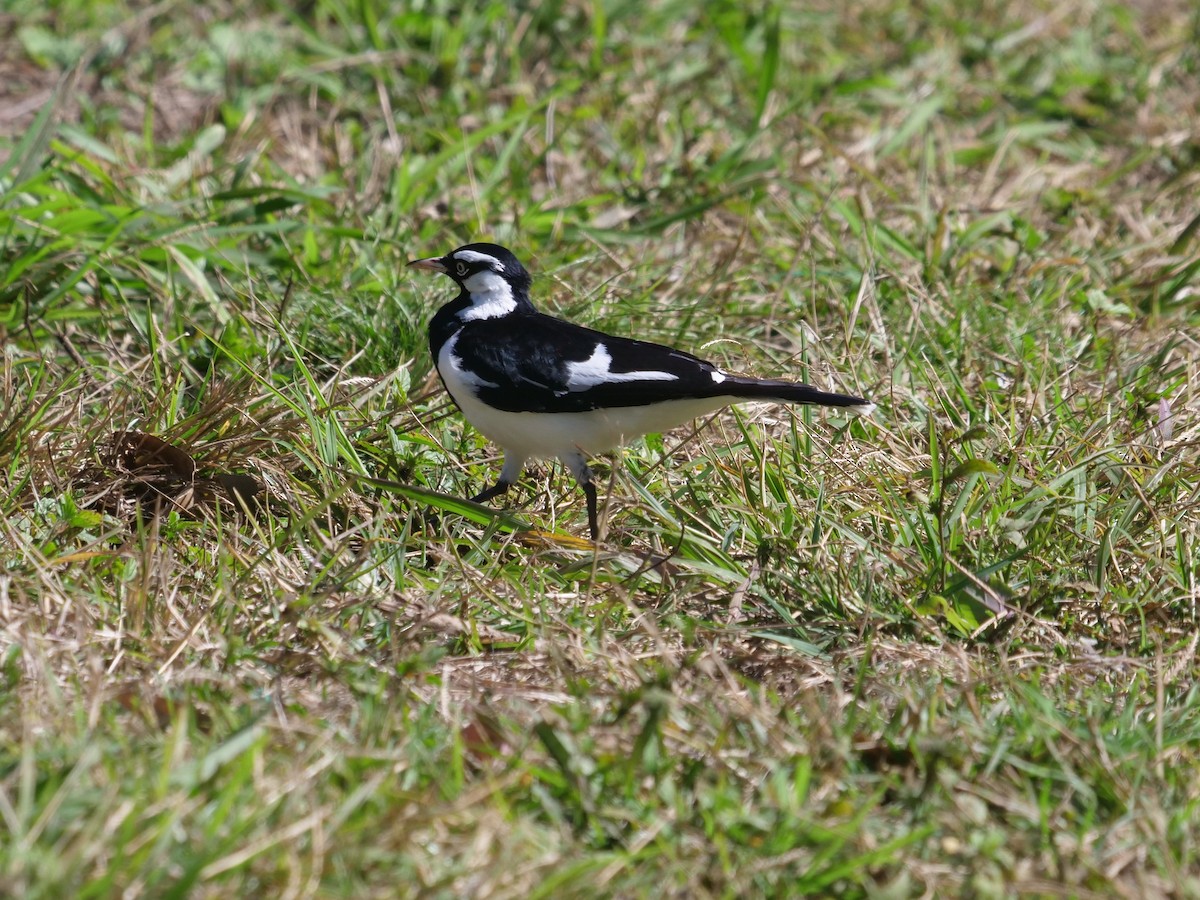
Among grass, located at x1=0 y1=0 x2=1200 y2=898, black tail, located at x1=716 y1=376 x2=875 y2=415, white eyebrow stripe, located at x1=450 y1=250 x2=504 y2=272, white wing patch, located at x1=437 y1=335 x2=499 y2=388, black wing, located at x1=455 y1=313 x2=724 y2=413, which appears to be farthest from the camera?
white eyebrow stripe, located at x1=450 y1=250 x2=504 y2=272

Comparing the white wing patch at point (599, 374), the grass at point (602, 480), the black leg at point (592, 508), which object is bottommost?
the black leg at point (592, 508)

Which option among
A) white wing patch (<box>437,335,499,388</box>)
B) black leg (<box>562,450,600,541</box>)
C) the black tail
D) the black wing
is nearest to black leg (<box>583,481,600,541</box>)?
black leg (<box>562,450,600,541</box>)

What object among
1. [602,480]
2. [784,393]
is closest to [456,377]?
[602,480]

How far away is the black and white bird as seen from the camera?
12.8 feet

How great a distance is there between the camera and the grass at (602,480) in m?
2.65

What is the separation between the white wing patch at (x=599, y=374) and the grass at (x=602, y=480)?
340 millimetres

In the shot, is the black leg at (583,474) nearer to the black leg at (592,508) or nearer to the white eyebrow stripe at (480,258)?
the black leg at (592,508)

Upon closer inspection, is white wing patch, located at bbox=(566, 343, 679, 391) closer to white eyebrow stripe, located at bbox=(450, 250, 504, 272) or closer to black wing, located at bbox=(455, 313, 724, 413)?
black wing, located at bbox=(455, 313, 724, 413)

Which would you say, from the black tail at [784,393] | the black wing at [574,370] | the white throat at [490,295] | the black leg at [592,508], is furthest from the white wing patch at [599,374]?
the white throat at [490,295]

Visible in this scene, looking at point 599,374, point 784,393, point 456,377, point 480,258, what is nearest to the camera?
point 784,393

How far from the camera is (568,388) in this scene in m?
3.97

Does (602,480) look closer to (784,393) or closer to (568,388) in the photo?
(568,388)

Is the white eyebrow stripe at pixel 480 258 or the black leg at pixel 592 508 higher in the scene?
the white eyebrow stripe at pixel 480 258

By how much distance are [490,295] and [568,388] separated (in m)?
0.59
